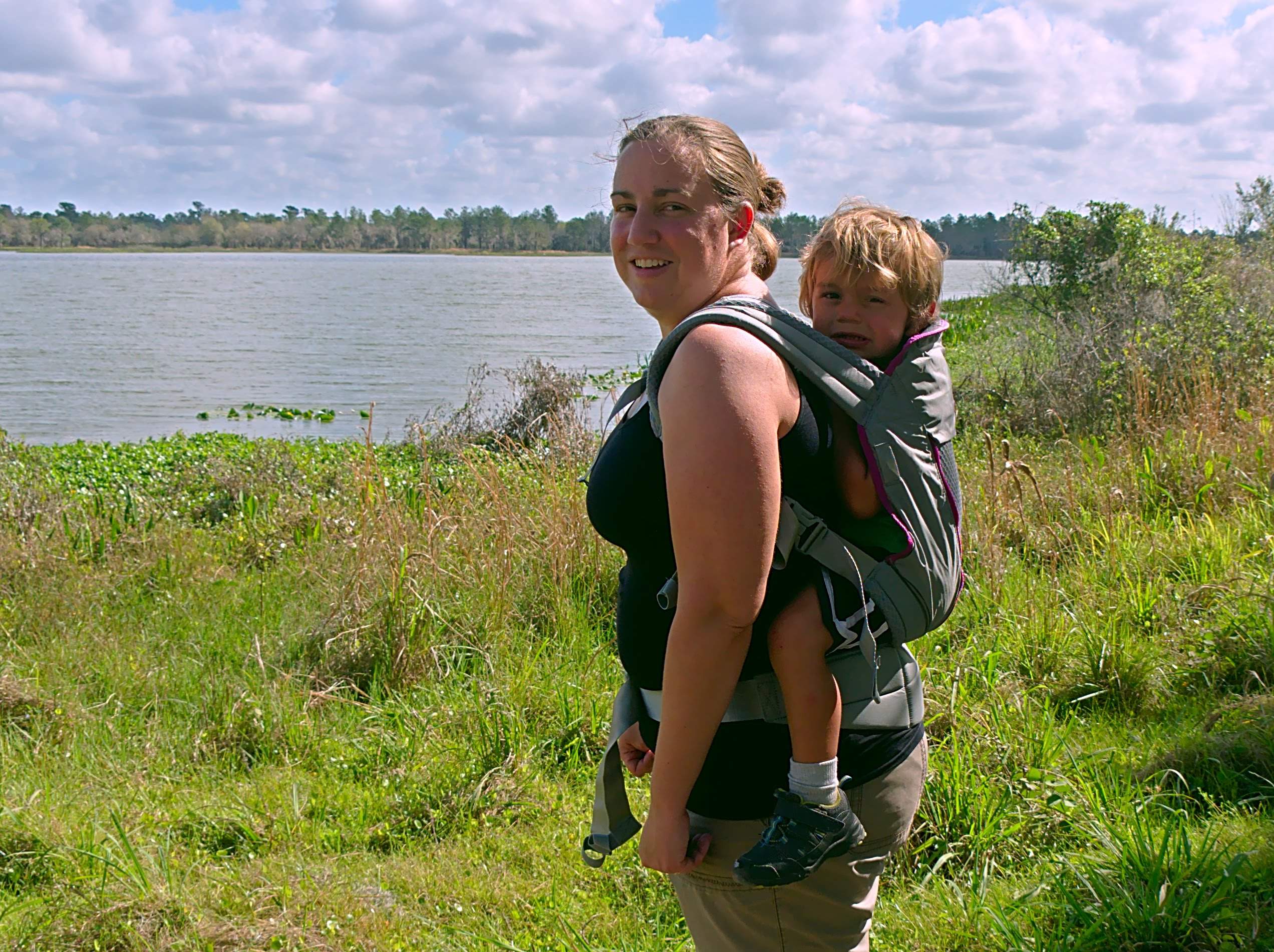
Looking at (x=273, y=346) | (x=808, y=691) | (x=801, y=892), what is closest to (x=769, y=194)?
(x=808, y=691)

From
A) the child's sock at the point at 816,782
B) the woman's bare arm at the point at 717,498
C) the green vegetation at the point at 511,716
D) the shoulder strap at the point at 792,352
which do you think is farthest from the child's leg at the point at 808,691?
the green vegetation at the point at 511,716

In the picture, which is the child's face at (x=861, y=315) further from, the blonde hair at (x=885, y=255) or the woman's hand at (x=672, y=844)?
the woman's hand at (x=672, y=844)

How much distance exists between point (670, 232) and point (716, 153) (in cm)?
16

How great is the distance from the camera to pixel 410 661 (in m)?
5.30

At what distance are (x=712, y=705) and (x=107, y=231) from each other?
574 feet

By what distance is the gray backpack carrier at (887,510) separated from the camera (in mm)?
1753

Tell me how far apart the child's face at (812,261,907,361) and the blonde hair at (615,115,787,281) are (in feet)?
0.79

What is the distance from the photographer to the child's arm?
183 centimetres

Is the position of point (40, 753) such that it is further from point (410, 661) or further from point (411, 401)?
point (411, 401)

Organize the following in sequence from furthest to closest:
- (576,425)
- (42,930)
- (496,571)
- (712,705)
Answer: (576,425), (496,571), (42,930), (712,705)

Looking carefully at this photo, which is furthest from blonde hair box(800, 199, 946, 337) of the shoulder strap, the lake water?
the lake water

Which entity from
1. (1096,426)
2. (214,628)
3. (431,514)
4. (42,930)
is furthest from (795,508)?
(1096,426)

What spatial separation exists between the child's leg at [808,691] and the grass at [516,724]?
1.49m

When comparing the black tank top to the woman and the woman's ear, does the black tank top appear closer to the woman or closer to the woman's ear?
the woman
